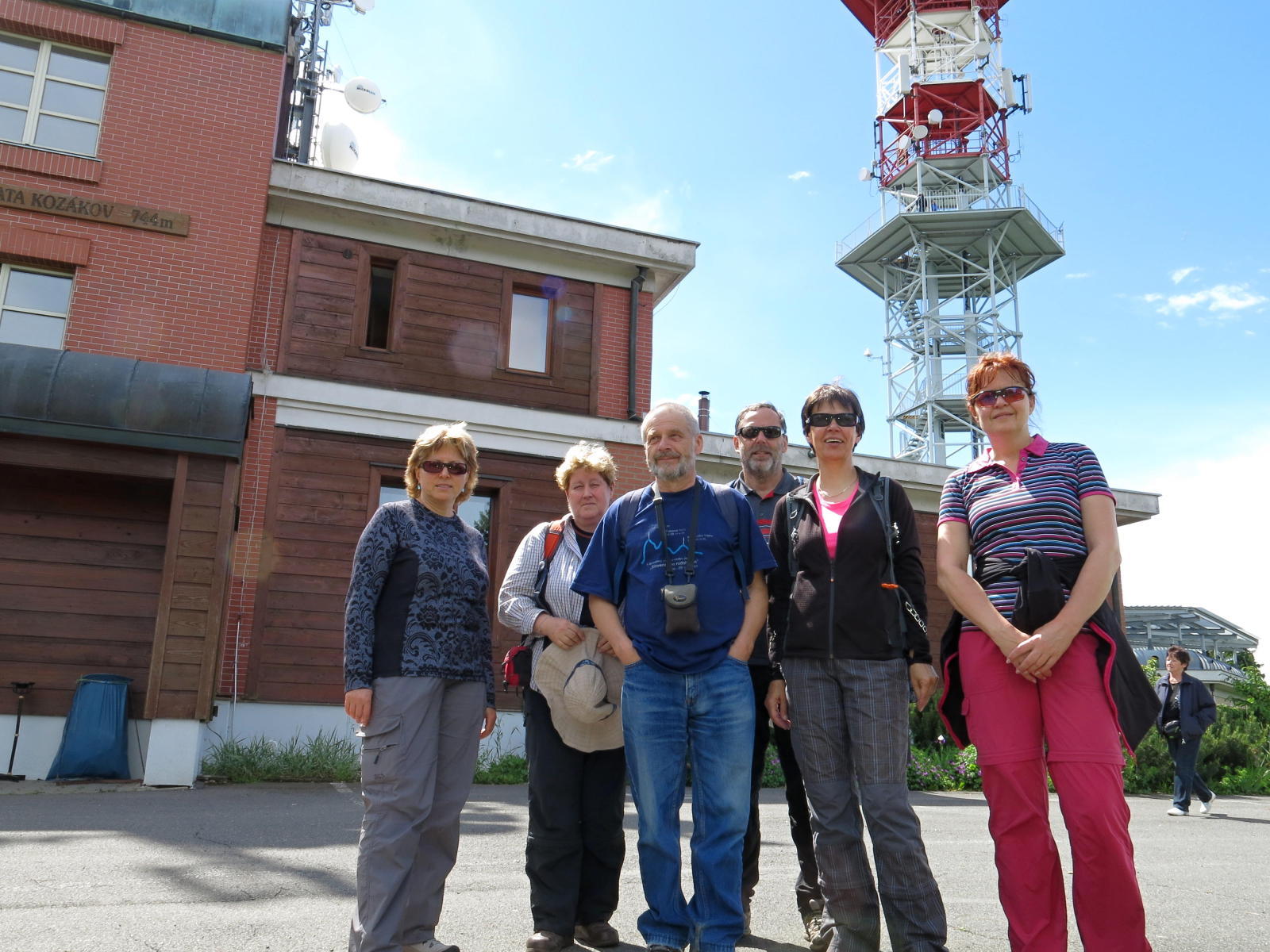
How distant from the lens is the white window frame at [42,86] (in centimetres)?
1092

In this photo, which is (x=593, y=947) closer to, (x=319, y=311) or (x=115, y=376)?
(x=115, y=376)

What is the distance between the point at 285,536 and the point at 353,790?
136 inches

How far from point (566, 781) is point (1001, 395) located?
2.28 metres

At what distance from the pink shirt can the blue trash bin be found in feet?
27.3

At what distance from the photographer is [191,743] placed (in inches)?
338

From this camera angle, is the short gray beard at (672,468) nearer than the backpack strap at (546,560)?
Yes

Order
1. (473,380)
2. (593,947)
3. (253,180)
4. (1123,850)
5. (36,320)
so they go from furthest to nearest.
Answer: (473,380) → (253,180) → (36,320) → (593,947) → (1123,850)

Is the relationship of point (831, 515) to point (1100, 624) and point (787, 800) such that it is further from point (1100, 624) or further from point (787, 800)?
point (787, 800)

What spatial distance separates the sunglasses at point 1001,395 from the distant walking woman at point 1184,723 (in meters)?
8.31

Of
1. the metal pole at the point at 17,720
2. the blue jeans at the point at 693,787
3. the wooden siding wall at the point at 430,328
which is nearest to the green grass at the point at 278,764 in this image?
the metal pole at the point at 17,720

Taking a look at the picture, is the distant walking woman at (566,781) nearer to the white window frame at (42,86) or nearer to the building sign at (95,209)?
the building sign at (95,209)

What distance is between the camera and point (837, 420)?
3736 millimetres

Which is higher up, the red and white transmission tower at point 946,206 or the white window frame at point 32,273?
the red and white transmission tower at point 946,206

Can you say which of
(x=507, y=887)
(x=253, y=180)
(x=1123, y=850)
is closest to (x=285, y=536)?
(x=253, y=180)
